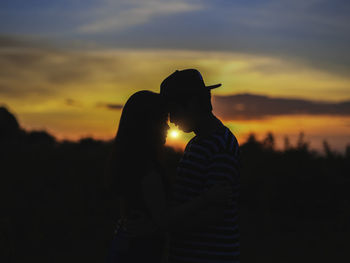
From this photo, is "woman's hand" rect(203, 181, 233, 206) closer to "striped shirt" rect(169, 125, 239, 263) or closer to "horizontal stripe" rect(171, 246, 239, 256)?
"striped shirt" rect(169, 125, 239, 263)

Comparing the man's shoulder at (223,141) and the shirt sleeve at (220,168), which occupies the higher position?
the man's shoulder at (223,141)

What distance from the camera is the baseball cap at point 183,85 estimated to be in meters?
2.71

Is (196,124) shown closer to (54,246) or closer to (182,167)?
(182,167)

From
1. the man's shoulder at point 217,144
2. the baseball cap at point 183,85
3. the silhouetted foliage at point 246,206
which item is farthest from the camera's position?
the silhouetted foliage at point 246,206

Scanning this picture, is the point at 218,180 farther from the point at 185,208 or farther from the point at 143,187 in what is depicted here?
the point at 143,187

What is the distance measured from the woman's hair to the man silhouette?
119 mm

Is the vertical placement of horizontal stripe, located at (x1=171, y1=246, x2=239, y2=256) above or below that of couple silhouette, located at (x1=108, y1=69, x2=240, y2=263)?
below

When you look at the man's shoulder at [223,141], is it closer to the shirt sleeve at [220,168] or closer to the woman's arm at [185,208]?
the shirt sleeve at [220,168]

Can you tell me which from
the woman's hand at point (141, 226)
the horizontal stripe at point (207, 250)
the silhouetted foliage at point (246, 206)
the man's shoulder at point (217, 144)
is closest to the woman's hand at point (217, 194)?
the man's shoulder at point (217, 144)

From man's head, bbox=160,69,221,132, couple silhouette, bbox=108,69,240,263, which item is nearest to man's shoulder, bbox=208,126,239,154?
couple silhouette, bbox=108,69,240,263

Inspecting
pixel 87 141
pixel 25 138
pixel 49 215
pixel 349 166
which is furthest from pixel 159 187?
pixel 25 138

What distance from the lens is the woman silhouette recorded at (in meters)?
2.53

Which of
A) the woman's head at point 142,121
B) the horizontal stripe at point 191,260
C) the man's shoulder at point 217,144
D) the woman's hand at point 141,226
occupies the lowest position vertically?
the horizontal stripe at point 191,260

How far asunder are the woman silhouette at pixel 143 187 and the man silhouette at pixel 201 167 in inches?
3.3
